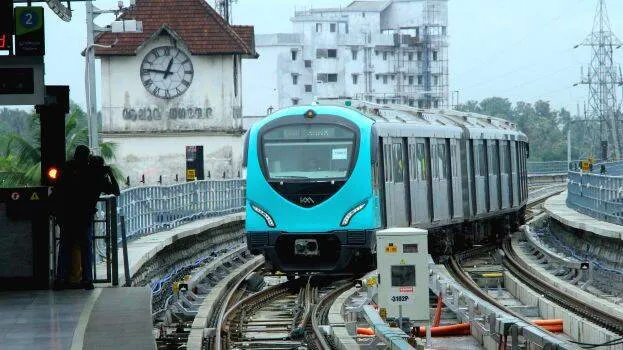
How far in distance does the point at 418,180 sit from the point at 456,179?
356cm

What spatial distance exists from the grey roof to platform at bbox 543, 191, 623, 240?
299ft

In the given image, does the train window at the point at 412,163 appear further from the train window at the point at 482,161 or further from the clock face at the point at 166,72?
the clock face at the point at 166,72

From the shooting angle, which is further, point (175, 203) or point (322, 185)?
point (175, 203)

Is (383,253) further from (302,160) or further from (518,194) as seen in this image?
(518,194)

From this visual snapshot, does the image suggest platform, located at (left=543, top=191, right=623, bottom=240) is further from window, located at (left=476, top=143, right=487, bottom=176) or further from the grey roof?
the grey roof

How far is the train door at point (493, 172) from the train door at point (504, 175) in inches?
22.2

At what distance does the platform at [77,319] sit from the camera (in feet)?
39.6

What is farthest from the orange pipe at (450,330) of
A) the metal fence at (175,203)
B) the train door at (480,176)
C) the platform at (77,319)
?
the train door at (480,176)

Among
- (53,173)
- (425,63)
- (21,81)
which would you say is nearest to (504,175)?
(53,173)

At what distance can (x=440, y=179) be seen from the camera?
2838 cm

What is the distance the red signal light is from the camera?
1590 centimetres

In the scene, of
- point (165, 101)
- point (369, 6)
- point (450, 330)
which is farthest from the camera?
point (369, 6)

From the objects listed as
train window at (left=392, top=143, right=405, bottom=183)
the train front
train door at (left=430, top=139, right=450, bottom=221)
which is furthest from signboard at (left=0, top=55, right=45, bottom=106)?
train door at (left=430, top=139, right=450, bottom=221)

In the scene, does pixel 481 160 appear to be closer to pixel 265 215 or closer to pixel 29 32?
pixel 265 215
